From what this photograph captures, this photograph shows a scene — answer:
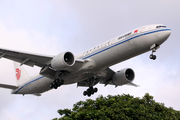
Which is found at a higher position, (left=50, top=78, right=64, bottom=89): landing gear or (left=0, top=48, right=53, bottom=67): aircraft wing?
(left=0, top=48, right=53, bottom=67): aircraft wing

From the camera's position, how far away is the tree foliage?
30.8 meters

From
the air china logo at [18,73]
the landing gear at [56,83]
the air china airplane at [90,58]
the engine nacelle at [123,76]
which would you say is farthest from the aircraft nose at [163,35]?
the air china logo at [18,73]

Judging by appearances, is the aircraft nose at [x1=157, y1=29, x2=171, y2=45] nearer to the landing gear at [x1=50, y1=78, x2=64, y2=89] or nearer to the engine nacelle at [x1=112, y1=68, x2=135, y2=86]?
the engine nacelle at [x1=112, y1=68, x2=135, y2=86]

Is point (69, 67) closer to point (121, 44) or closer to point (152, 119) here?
point (121, 44)

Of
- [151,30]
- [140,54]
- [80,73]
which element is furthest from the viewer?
[80,73]

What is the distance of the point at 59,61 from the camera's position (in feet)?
89.7

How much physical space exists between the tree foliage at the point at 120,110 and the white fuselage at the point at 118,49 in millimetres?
4148

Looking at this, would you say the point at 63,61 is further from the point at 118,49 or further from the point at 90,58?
the point at 118,49

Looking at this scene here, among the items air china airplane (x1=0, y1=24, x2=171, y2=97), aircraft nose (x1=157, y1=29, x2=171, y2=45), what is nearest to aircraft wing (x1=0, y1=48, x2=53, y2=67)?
air china airplane (x1=0, y1=24, x2=171, y2=97)

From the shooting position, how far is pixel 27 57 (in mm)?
29125

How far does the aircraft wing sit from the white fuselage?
308 cm

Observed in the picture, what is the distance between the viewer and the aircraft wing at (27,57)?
91.6 feet

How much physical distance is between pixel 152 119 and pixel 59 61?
14086mm

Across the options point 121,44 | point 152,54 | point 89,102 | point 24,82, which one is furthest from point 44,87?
point 152,54
